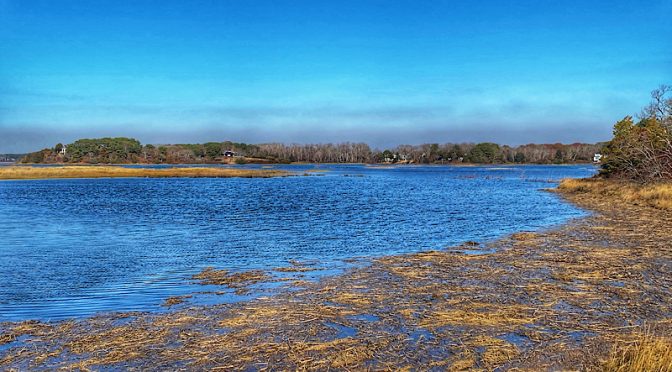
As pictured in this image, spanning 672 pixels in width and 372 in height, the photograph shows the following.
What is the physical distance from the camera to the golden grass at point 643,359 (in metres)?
6.41

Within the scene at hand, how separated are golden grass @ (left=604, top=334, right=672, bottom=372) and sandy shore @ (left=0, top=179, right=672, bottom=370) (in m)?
0.30

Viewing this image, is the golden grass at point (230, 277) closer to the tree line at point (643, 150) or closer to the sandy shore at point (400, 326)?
the sandy shore at point (400, 326)

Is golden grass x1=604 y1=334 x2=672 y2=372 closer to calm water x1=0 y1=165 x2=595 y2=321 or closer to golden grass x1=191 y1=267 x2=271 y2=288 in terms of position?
calm water x1=0 y1=165 x2=595 y2=321

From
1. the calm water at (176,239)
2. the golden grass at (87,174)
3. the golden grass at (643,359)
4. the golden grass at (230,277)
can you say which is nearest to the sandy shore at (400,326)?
the golden grass at (230,277)

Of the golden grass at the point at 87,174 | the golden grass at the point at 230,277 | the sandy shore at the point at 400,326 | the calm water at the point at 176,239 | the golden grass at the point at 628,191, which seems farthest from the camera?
the golden grass at the point at 87,174

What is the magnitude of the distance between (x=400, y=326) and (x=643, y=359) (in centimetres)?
398

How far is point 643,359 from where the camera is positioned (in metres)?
6.54

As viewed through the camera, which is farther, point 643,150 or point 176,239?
point 643,150

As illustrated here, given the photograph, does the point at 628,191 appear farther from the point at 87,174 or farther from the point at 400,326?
the point at 87,174

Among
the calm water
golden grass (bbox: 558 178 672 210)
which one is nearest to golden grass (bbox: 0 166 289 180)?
the calm water

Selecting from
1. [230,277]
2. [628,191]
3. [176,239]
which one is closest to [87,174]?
[176,239]

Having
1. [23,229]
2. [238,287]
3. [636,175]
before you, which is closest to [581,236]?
[238,287]

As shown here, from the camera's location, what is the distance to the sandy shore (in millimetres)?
7645

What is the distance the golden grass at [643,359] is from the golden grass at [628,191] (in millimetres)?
27047
